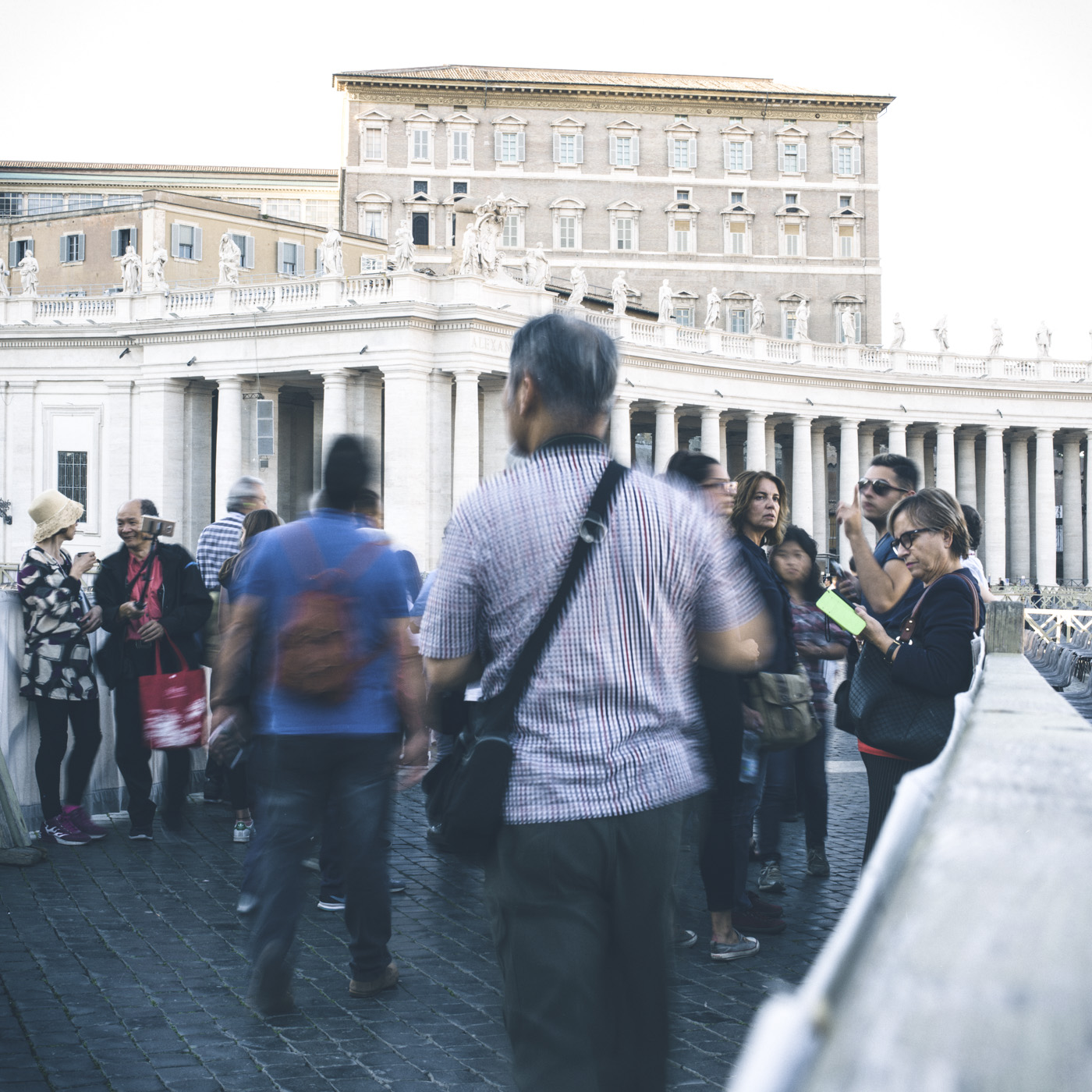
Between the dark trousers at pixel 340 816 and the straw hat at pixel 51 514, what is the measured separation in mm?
3834

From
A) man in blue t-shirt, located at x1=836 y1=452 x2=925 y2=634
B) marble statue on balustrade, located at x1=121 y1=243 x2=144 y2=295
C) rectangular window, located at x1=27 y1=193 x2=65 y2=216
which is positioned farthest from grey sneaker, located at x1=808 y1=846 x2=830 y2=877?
rectangular window, located at x1=27 y1=193 x2=65 y2=216

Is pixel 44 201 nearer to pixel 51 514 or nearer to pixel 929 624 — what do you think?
pixel 51 514

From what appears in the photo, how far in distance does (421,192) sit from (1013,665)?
59.7 m

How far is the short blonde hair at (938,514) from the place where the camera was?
5.13 m

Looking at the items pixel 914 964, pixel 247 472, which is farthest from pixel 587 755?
pixel 247 472

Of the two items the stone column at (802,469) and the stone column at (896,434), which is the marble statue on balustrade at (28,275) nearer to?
the stone column at (802,469)

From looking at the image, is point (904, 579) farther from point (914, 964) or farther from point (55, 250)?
point (55, 250)

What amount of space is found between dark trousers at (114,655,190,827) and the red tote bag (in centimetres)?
20

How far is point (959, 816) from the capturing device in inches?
45.9

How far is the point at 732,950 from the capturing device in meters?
5.84

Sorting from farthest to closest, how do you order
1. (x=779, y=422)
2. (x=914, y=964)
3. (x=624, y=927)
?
(x=779, y=422) → (x=624, y=927) → (x=914, y=964)

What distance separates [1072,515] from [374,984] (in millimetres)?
57051

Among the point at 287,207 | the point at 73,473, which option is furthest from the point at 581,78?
the point at 73,473

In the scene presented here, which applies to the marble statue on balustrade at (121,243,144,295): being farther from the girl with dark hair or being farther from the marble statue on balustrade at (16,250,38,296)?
the girl with dark hair
